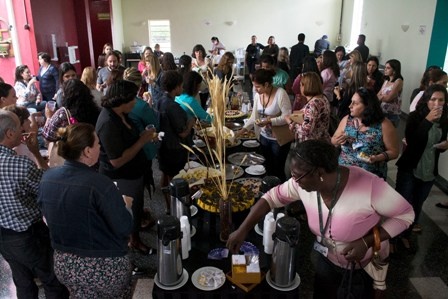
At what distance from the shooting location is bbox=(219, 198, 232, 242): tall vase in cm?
188

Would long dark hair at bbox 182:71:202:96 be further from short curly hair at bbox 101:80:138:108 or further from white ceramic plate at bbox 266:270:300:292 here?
white ceramic plate at bbox 266:270:300:292

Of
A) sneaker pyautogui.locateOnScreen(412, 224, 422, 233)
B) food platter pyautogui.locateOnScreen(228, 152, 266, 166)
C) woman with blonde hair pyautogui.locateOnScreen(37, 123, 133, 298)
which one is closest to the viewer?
woman with blonde hair pyautogui.locateOnScreen(37, 123, 133, 298)

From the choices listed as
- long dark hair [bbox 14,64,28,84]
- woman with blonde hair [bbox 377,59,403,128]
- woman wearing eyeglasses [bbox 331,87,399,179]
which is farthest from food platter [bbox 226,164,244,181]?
long dark hair [bbox 14,64,28,84]

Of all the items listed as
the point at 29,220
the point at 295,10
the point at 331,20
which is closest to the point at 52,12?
the point at 29,220

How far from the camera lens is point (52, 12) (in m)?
6.38

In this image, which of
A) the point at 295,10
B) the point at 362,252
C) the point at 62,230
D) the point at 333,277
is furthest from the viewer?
the point at 295,10

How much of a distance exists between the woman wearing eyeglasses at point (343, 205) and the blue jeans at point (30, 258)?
3.53 feet

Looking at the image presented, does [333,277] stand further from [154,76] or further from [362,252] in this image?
[154,76]

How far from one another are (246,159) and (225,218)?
1.13 metres

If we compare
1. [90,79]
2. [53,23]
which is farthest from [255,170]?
[53,23]

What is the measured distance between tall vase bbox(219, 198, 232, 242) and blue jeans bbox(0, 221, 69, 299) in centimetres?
96

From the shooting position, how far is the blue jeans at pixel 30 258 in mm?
1868

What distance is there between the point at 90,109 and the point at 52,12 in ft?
15.9

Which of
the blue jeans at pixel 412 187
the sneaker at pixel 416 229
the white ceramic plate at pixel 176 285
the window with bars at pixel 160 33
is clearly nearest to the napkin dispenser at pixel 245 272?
the white ceramic plate at pixel 176 285
